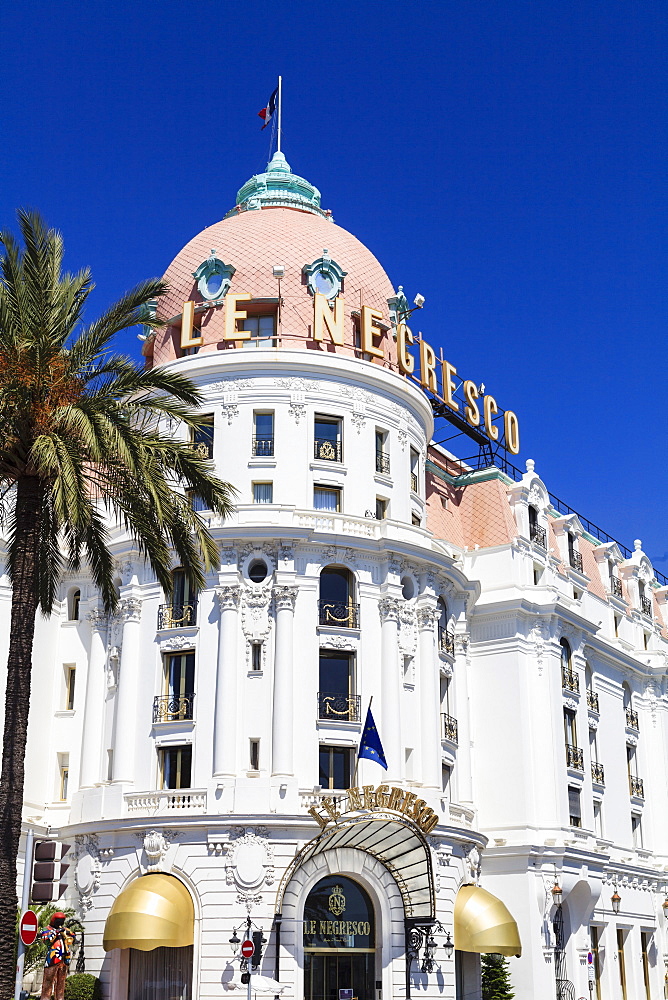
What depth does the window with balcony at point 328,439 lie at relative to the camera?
5191cm

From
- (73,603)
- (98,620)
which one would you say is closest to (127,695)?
(98,620)

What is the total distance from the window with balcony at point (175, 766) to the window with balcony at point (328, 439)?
13.7 meters

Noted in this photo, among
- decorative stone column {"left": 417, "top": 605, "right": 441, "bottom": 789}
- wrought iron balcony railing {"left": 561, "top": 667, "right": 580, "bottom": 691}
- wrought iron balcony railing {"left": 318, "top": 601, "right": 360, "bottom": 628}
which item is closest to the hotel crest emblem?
decorative stone column {"left": 417, "top": 605, "right": 441, "bottom": 789}

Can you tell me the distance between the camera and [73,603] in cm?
5538

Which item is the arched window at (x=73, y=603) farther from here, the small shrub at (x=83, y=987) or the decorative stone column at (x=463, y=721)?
the decorative stone column at (x=463, y=721)

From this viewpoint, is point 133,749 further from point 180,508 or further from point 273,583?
point 180,508

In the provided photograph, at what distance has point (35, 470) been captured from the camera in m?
27.7

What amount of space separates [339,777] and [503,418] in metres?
25.9

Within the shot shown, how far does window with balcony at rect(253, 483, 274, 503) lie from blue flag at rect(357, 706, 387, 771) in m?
11.5

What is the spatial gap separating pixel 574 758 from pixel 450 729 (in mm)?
9566

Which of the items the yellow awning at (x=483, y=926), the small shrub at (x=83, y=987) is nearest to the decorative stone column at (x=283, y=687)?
the yellow awning at (x=483, y=926)

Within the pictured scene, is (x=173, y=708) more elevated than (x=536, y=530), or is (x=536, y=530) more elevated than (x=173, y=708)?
(x=536, y=530)

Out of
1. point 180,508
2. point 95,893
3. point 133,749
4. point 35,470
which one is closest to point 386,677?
point 133,749

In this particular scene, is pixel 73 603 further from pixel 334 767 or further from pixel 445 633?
pixel 445 633
